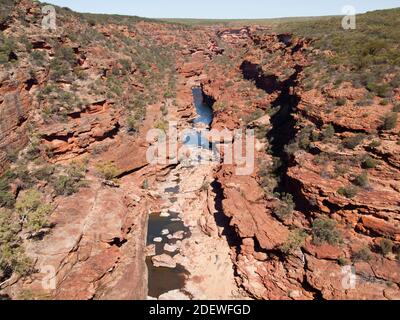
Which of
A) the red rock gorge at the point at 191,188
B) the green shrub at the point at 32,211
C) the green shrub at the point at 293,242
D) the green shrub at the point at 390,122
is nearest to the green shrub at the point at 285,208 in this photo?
the red rock gorge at the point at 191,188

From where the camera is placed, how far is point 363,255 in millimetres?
18781

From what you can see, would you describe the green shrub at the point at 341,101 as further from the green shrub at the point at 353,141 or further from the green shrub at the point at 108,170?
the green shrub at the point at 108,170

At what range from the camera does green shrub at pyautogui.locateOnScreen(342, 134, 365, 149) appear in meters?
23.9

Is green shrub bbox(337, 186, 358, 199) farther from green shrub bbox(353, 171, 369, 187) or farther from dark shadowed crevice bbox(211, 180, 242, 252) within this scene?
dark shadowed crevice bbox(211, 180, 242, 252)

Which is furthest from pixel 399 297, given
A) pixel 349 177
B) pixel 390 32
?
pixel 390 32

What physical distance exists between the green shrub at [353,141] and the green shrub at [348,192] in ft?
14.1

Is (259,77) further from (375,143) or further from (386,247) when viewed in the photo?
(386,247)

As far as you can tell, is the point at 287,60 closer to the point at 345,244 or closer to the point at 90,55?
the point at 90,55

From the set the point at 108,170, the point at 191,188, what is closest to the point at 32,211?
the point at 108,170

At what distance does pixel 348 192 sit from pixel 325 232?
2.91 meters

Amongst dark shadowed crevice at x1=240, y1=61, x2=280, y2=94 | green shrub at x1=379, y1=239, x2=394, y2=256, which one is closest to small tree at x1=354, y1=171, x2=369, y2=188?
green shrub at x1=379, y1=239, x2=394, y2=256

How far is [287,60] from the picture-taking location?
49.0 metres

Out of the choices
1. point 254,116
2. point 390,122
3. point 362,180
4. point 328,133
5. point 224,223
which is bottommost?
point 224,223

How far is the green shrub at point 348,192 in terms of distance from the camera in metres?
20.6
